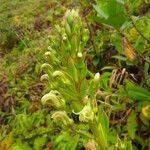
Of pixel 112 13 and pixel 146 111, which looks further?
pixel 146 111

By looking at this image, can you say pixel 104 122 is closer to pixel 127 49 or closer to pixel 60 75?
pixel 60 75

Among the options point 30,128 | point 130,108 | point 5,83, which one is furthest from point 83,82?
point 5,83

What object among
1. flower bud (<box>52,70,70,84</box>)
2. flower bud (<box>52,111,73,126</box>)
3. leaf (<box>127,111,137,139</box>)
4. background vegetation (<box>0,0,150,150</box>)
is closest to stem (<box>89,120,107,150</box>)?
Answer: background vegetation (<box>0,0,150,150</box>)

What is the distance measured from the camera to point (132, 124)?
10.4 ft

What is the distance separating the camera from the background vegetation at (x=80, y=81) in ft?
6.49

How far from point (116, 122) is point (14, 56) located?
12.5ft

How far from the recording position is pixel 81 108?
2.01m

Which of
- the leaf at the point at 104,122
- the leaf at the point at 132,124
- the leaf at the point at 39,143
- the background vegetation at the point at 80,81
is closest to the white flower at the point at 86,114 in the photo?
the background vegetation at the point at 80,81

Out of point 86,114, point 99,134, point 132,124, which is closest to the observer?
point 86,114

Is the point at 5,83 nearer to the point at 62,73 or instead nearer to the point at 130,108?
the point at 130,108

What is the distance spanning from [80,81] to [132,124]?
1.31 metres

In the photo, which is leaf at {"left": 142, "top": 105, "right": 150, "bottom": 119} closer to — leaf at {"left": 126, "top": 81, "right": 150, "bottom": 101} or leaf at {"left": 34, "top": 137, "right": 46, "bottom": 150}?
leaf at {"left": 126, "top": 81, "right": 150, "bottom": 101}

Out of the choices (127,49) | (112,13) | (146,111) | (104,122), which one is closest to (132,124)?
(146,111)

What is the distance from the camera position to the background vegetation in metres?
1.98
